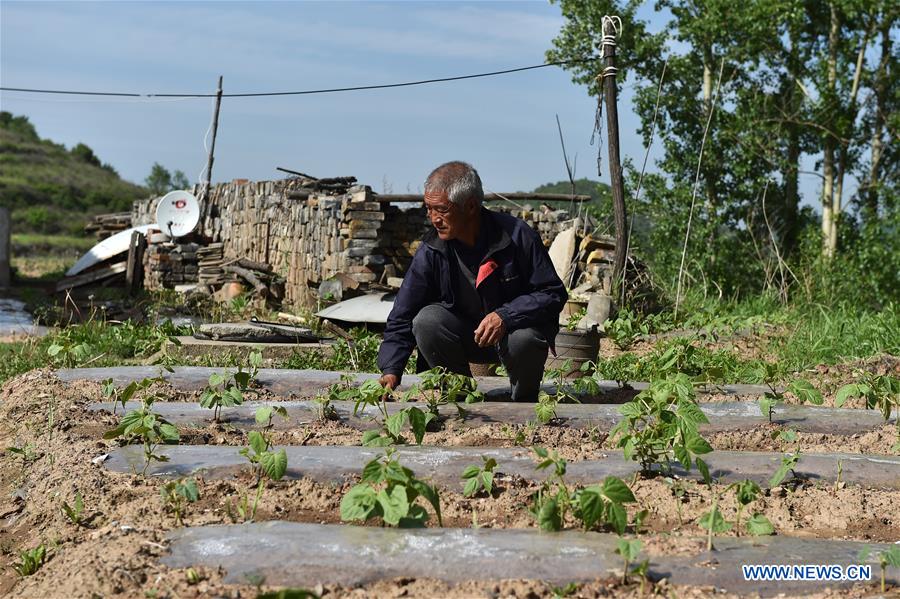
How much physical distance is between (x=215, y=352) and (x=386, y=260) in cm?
577

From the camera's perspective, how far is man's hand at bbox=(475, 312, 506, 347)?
14.5 feet

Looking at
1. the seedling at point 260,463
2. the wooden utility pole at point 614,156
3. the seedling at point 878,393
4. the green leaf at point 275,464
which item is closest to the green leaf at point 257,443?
the seedling at point 260,463

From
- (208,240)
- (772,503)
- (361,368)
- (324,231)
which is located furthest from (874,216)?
(772,503)

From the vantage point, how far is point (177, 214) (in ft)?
57.8

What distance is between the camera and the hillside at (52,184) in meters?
37.6

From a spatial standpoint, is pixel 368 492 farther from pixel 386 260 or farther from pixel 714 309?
pixel 386 260

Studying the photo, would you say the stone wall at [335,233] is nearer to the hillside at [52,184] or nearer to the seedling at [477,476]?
the seedling at [477,476]

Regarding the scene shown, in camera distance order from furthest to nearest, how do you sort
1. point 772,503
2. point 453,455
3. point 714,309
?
1. point 714,309
2. point 453,455
3. point 772,503

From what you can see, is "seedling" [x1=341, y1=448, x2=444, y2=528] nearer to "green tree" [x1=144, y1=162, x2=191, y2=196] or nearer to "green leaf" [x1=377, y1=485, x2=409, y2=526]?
"green leaf" [x1=377, y1=485, x2=409, y2=526]

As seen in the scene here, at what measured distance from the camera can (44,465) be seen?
391cm

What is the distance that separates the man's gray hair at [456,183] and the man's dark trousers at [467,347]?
597 millimetres

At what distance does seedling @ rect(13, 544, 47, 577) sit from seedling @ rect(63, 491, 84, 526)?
142mm

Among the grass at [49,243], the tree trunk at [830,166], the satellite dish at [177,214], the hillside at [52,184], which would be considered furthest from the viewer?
the hillside at [52,184]

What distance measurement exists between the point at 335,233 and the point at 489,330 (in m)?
8.52
